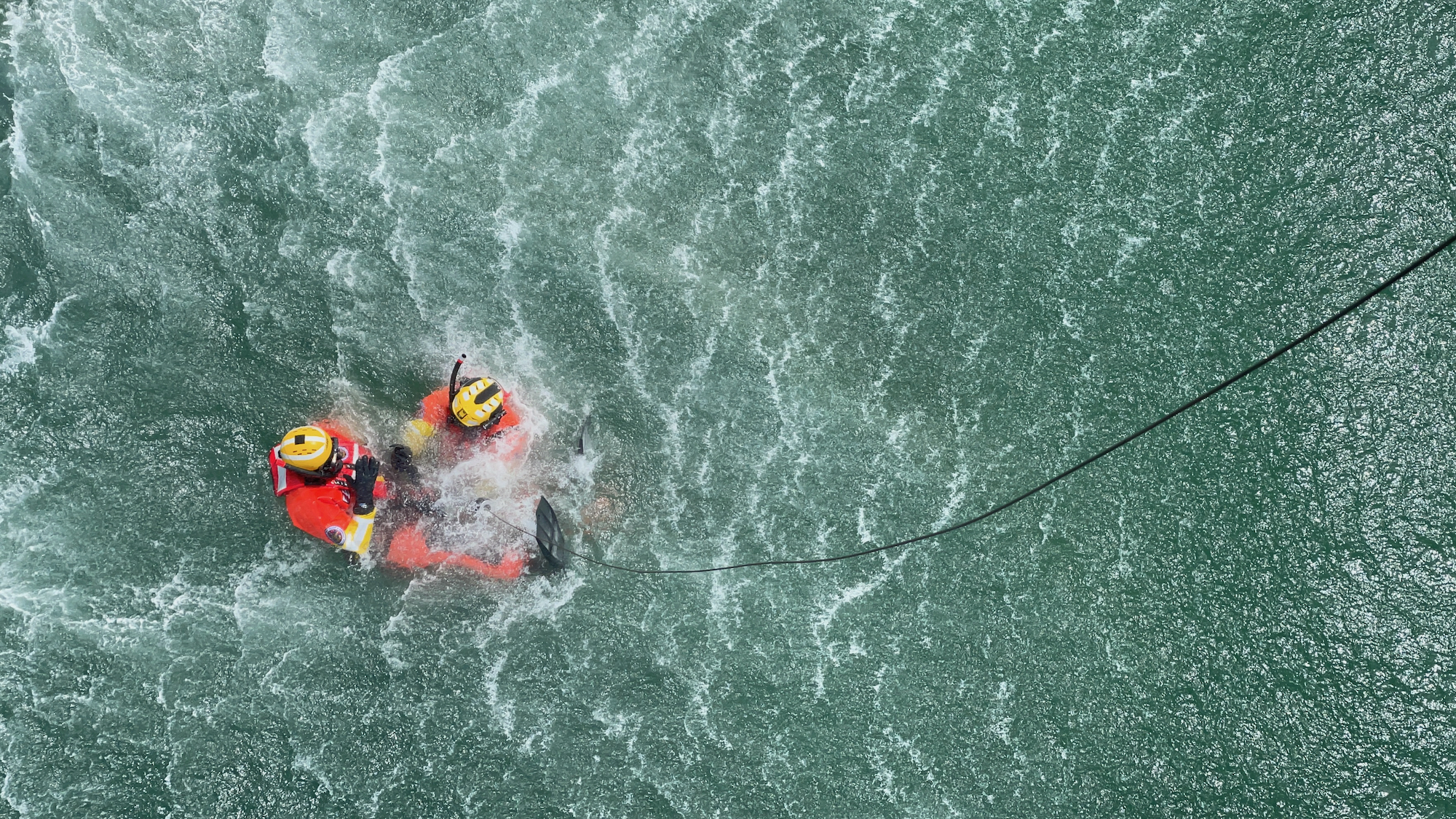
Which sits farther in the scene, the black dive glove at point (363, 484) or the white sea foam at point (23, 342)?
the white sea foam at point (23, 342)

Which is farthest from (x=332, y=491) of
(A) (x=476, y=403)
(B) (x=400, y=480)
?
(A) (x=476, y=403)

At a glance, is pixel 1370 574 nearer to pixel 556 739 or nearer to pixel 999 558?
pixel 999 558

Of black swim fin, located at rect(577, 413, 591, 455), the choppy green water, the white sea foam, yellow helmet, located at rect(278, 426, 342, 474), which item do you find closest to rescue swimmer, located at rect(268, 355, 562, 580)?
yellow helmet, located at rect(278, 426, 342, 474)

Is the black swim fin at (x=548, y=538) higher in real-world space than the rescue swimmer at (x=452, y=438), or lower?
lower

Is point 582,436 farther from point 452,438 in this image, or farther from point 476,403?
Result: point 452,438

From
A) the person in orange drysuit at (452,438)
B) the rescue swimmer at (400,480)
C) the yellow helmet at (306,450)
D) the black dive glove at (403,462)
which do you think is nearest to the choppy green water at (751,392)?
the person in orange drysuit at (452,438)

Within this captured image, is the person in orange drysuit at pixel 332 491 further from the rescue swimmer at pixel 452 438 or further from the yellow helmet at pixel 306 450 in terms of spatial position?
the rescue swimmer at pixel 452 438

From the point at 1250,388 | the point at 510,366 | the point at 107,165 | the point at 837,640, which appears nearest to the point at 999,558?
the point at 837,640

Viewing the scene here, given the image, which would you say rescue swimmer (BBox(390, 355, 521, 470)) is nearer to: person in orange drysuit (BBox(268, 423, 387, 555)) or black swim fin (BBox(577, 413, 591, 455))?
person in orange drysuit (BBox(268, 423, 387, 555))
